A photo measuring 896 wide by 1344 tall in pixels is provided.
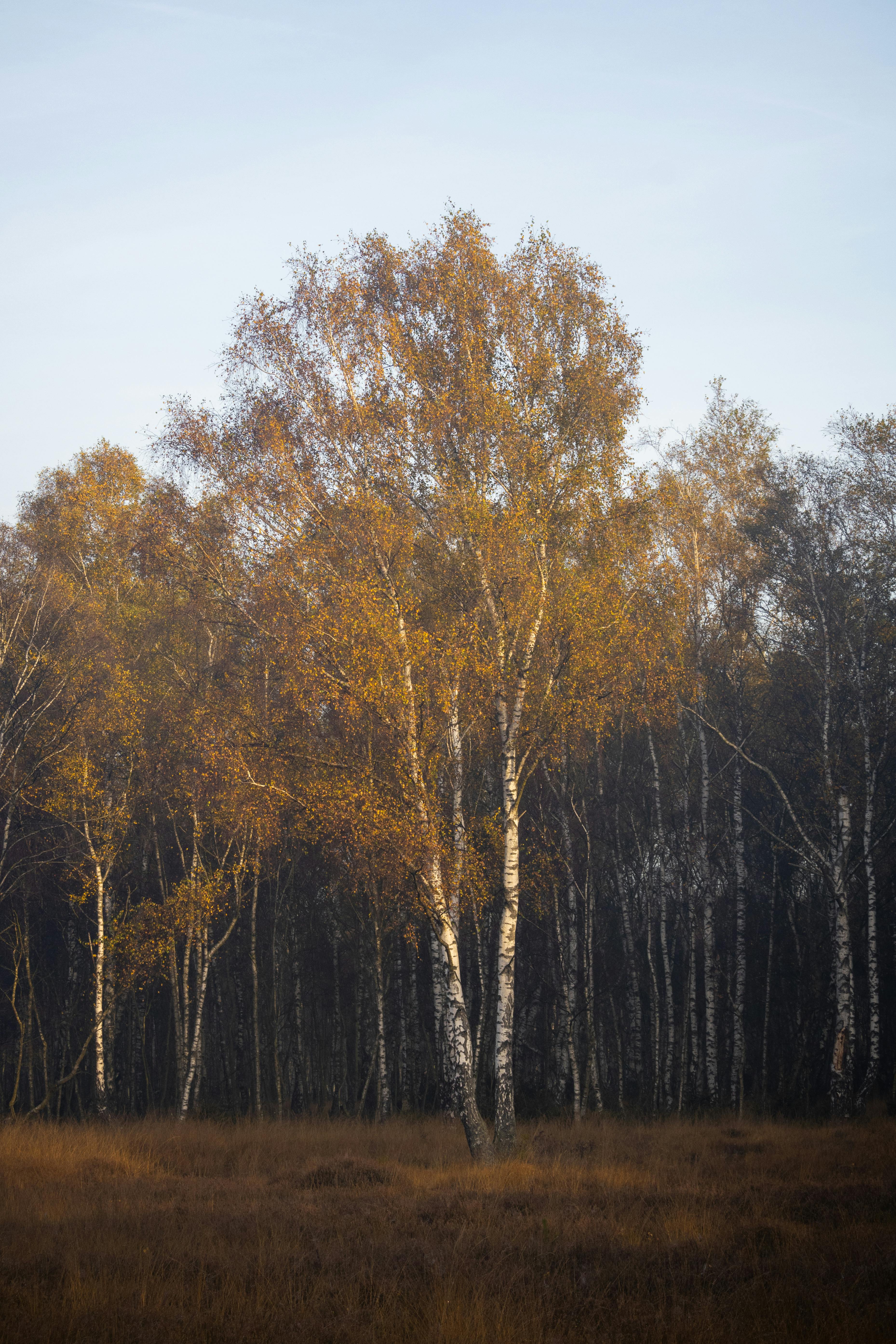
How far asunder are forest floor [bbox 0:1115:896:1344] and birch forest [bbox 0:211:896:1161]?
255 centimetres

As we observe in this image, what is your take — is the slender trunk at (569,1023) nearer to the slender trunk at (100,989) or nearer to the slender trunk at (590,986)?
the slender trunk at (590,986)

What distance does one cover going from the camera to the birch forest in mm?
14562

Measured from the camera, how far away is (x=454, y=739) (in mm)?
14617

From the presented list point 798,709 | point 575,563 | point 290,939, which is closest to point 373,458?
point 575,563

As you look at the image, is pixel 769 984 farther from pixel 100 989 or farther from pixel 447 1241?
pixel 447 1241

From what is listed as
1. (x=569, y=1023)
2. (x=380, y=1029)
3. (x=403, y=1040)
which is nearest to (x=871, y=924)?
(x=569, y=1023)

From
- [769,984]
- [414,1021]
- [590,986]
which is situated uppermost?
[590,986]

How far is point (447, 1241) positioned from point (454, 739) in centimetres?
704

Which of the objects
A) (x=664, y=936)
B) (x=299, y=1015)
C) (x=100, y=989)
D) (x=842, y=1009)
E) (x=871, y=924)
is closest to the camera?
(x=842, y=1009)

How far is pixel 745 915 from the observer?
2261 centimetres

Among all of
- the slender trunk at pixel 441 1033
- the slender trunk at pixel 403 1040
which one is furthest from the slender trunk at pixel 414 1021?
the slender trunk at pixel 441 1033

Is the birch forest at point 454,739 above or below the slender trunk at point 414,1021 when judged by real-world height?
above

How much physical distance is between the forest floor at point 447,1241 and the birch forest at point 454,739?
8.38 ft

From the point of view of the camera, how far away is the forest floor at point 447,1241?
22.4 ft
